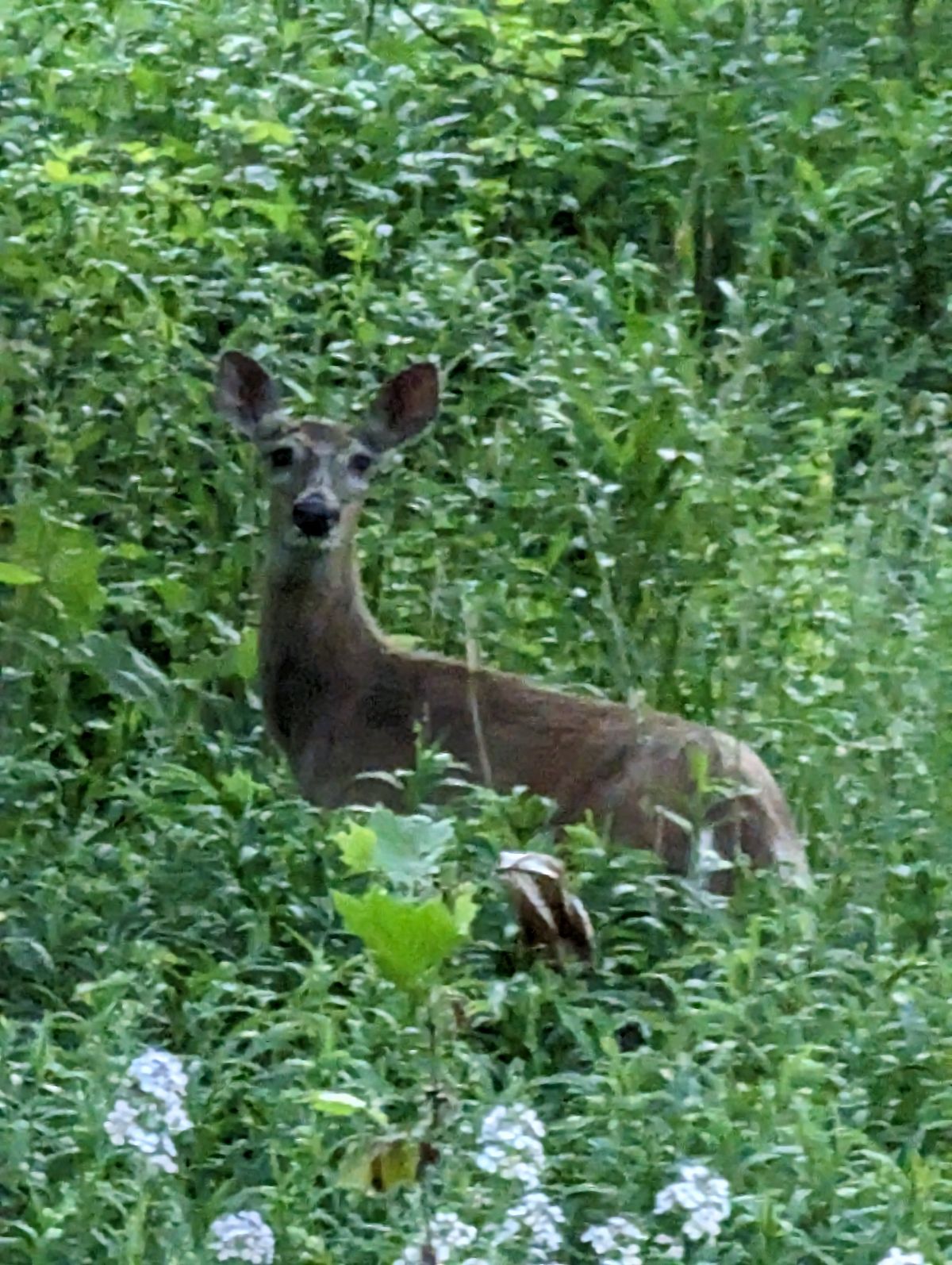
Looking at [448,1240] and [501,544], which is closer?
[448,1240]

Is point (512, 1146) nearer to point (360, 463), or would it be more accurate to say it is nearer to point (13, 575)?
point (13, 575)

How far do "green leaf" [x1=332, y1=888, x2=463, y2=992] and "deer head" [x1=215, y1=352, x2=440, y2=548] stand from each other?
8.91 ft

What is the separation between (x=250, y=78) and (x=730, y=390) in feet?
10.8

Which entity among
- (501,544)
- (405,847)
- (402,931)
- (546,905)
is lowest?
(501,544)

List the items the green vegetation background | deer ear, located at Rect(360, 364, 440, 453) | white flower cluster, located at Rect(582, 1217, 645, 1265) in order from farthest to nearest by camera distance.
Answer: deer ear, located at Rect(360, 364, 440, 453)
the green vegetation background
white flower cluster, located at Rect(582, 1217, 645, 1265)

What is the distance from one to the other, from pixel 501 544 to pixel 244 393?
80 cm

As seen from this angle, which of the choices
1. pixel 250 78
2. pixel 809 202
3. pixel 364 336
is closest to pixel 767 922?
pixel 364 336

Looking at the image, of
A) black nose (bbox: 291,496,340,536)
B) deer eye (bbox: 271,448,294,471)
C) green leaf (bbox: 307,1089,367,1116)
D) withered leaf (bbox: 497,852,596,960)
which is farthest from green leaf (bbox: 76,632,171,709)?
green leaf (bbox: 307,1089,367,1116)

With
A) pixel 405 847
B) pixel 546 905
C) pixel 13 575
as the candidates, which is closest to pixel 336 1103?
pixel 405 847

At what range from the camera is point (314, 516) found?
6.77m

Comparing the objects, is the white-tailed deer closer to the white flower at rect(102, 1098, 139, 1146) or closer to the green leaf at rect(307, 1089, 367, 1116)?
the green leaf at rect(307, 1089, 367, 1116)

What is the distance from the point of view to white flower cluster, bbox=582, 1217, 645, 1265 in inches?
160

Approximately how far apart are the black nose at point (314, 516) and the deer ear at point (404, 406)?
336mm

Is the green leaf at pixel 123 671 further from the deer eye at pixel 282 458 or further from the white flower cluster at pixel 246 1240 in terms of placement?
the white flower cluster at pixel 246 1240
